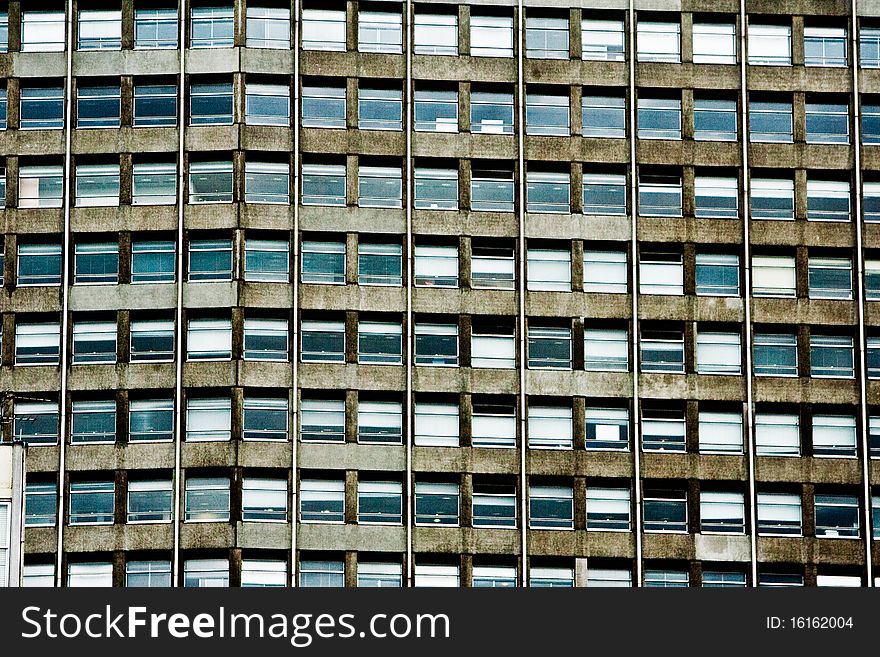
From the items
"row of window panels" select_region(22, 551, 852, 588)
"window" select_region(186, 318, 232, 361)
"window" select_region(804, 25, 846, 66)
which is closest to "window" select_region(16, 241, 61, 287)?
Result: "window" select_region(186, 318, 232, 361)

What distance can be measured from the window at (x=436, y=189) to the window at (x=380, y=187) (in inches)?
28.0

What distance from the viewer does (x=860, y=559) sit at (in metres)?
79.4

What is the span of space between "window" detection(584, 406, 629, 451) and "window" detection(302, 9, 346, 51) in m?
16.7

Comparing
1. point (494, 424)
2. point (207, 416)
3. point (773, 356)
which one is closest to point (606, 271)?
point (773, 356)

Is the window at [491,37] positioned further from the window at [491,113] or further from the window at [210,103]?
the window at [210,103]

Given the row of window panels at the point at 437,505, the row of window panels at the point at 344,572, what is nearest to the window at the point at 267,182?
the row of window panels at the point at 437,505

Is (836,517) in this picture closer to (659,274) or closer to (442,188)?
(659,274)

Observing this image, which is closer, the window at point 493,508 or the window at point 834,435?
the window at point 493,508

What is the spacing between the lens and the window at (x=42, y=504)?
258ft

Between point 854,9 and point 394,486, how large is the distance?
25.3 m

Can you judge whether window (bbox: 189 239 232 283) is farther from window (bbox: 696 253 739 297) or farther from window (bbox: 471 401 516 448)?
window (bbox: 696 253 739 297)

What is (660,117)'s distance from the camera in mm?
81938
